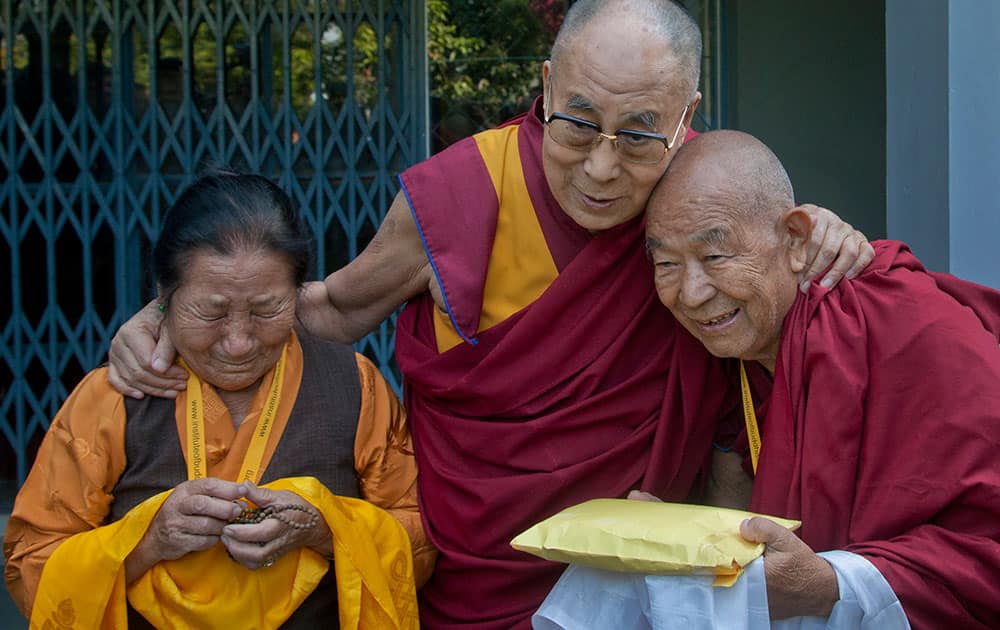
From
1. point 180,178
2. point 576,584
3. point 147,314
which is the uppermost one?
point 180,178

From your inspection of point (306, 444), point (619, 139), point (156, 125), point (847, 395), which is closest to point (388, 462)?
point (306, 444)

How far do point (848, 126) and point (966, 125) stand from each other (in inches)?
73.1

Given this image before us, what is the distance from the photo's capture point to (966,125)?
2967 mm

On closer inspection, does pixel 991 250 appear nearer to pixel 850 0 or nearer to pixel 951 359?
pixel 951 359

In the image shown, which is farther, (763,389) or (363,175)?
(363,175)

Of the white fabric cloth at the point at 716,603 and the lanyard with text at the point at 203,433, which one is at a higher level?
the lanyard with text at the point at 203,433

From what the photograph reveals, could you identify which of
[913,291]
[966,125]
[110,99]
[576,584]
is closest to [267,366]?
[576,584]

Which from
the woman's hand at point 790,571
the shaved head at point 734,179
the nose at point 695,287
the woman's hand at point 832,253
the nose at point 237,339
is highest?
the shaved head at point 734,179

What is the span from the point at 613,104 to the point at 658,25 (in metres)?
0.19

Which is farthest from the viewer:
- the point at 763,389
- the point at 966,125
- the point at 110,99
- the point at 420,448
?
the point at 110,99

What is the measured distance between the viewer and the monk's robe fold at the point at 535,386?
2307 mm

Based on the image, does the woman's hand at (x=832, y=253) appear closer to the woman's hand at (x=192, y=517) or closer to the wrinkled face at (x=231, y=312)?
the wrinkled face at (x=231, y=312)

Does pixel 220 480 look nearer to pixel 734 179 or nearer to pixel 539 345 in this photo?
pixel 539 345

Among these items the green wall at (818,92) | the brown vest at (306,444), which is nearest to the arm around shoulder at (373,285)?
the brown vest at (306,444)
